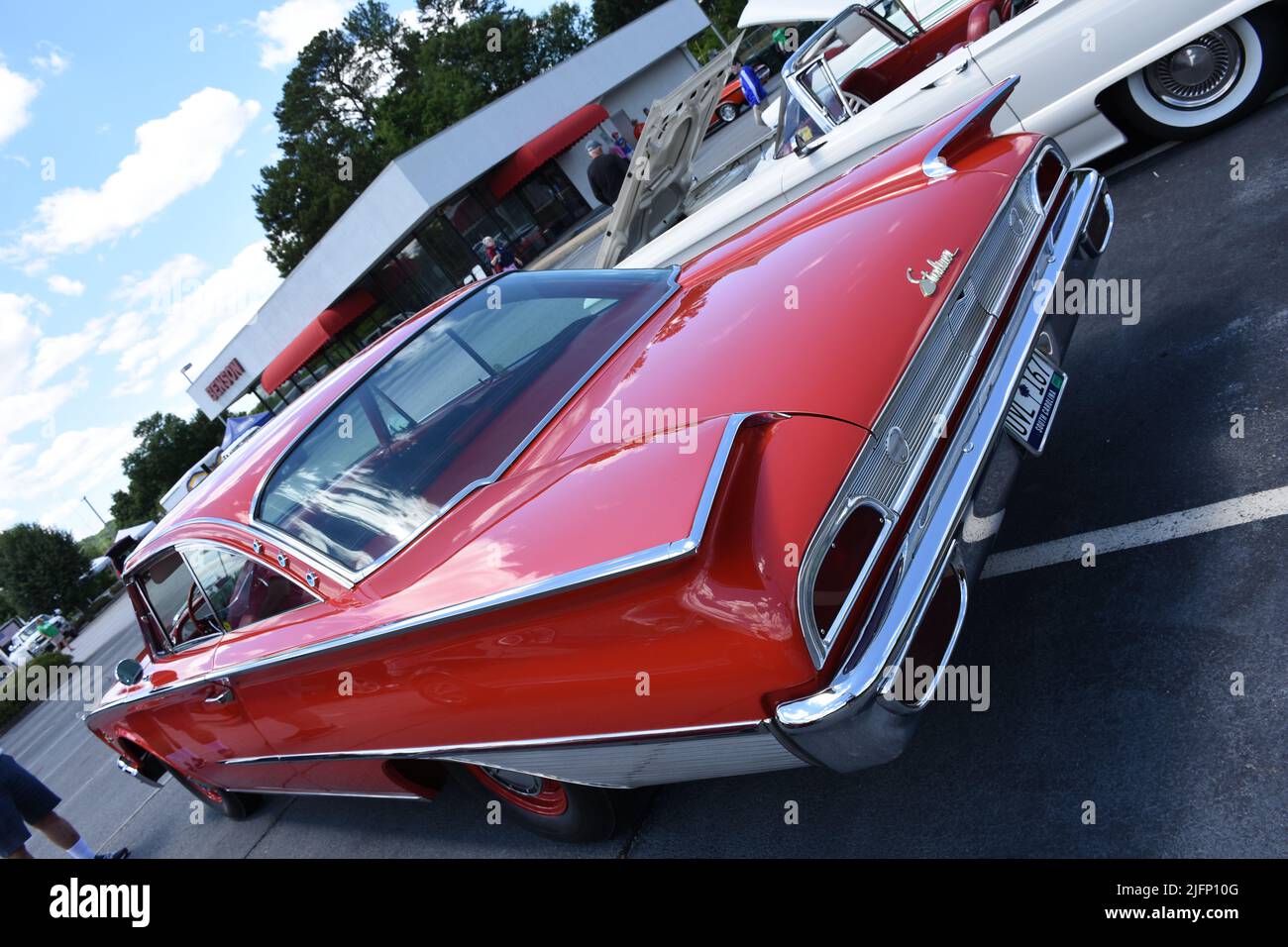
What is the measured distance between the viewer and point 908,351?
2.17 meters

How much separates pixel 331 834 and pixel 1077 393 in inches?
141

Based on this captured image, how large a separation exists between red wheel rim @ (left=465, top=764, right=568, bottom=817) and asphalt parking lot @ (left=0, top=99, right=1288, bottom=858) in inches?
7.3

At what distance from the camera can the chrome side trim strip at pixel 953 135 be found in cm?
295

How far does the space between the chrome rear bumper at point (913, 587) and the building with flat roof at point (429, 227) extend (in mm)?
22134

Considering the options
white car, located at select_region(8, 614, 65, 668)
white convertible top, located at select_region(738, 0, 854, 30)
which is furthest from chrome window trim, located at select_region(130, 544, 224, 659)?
white car, located at select_region(8, 614, 65, 668)

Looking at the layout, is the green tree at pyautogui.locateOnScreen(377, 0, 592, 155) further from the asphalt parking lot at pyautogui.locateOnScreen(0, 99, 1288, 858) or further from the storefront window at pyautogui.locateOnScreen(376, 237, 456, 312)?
the asphalt parking lot at pyautogui.locateOnScreen(0, 99, 1288, 858)

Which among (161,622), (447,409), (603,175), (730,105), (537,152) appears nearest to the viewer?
(447,409)

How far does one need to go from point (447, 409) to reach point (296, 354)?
79.7 ft

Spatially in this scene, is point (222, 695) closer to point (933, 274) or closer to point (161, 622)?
point (161, 622)

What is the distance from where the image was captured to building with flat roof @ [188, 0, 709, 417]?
23.8 m

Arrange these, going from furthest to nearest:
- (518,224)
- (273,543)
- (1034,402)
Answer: (518,224)
(273,543)
(1034,402)

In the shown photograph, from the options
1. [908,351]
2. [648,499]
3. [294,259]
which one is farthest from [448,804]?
[294,259]

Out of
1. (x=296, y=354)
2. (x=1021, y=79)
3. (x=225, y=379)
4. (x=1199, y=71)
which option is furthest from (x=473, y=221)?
(x=1199, y=71)

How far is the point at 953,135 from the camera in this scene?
3.15 metres
